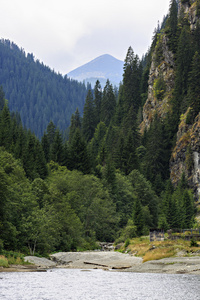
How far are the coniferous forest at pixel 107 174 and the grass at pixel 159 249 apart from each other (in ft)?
38.8

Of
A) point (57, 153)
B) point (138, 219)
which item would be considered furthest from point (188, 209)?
point (57, 153)

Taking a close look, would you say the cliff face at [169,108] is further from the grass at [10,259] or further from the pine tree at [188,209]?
the grass at [10,259]

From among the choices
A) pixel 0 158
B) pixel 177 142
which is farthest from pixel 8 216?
pixel 177 142

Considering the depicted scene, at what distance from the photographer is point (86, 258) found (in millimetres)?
64188

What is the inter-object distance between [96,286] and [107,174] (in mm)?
70710

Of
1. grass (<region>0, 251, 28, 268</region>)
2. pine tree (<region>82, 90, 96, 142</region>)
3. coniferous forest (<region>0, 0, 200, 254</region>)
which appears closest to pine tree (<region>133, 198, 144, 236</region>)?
coniferous forest (<region>0, 0, 200, 254</region>)

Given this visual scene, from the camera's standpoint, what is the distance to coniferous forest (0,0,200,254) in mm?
63594

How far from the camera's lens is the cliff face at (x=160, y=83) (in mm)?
151875

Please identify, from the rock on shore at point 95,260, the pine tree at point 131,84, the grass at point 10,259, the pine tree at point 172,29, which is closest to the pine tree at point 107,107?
the pine tree at point 131,84

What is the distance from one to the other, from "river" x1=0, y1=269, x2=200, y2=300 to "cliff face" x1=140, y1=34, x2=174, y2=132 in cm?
10992

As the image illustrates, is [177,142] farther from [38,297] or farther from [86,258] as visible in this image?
[38,297]

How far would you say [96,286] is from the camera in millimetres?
39031

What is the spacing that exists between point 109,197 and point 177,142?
43.9 meters

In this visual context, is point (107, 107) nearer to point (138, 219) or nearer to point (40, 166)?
point (40, 166)
